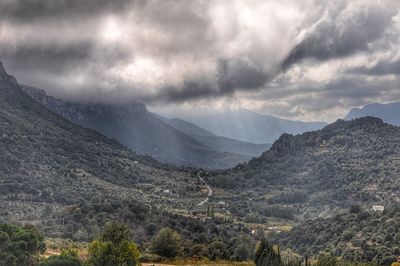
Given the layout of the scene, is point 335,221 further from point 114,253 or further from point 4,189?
point 4,189

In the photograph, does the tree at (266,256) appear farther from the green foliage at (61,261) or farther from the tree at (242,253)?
the green foliage at (61,261)

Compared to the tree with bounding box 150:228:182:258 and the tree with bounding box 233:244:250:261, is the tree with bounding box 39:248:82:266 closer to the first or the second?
the tree with bounding box 150:228:182:258

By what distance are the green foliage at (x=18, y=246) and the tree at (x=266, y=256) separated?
3650 centimetres

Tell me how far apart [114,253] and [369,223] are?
96.7m

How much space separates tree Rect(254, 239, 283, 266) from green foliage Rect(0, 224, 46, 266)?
36503 mm

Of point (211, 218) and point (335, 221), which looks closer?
point (335, 221)

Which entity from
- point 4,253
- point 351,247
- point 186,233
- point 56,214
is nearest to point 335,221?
point 351,247

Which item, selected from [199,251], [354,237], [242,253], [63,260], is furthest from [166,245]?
[354,237]

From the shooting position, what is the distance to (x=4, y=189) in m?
178

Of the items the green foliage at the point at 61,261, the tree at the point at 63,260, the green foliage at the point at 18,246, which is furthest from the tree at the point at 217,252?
the green foliage at the point at 61,261

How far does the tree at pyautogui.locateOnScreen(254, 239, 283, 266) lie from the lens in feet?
280

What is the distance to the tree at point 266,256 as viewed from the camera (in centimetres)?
8538

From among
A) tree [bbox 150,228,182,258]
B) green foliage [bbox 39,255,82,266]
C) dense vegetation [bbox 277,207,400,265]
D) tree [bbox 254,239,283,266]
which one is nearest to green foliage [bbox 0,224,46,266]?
green foliage [bbox 39,255,82,266]

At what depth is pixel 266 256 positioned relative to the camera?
287ft
